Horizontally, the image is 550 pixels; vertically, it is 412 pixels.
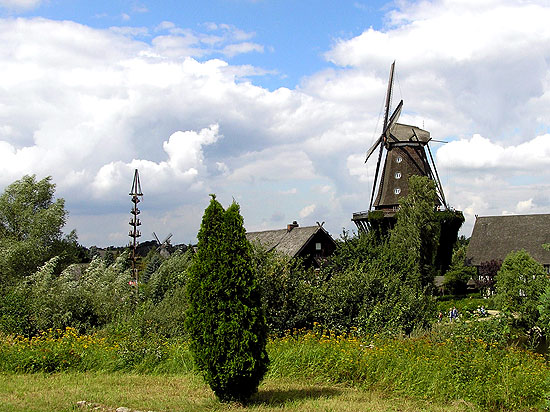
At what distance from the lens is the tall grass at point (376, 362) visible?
8.30 metres

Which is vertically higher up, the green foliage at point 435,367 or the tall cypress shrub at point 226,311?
the tall cypress shrub at point 226,311

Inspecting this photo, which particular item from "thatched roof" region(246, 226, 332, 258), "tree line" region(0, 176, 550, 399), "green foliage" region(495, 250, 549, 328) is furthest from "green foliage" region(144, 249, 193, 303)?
"thatched roof" region(246, 226, 332, 258)

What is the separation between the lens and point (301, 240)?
1400 inches

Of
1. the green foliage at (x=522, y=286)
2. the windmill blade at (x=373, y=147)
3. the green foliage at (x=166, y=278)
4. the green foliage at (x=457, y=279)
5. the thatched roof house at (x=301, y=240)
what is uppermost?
the windmill blade at (x=373, y=147)

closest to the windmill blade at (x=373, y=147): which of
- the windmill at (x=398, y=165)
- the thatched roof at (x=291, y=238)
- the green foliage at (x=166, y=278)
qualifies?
the windmill at (x=398, y=165)

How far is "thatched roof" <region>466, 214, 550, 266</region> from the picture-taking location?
48.6m

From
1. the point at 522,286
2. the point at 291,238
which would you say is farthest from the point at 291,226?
the point at 522,286

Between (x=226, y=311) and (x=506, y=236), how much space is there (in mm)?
47742

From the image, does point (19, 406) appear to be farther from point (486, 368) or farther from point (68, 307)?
point (68, 307)

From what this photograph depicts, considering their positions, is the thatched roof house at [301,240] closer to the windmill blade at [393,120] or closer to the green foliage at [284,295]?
the windmill blade at [393,120]

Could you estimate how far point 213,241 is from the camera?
319 inches

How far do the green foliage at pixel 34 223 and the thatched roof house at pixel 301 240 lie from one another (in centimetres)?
1276

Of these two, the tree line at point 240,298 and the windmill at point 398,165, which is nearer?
the tree line at point 240,298

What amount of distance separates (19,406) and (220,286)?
11.0 ft
